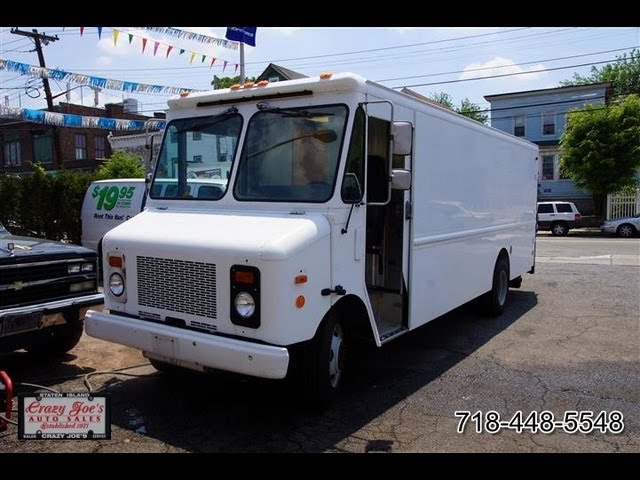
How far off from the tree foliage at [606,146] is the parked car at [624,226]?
2107 mm

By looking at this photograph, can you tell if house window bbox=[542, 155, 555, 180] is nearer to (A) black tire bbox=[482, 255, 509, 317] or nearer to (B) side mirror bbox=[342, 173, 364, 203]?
(A) black tire bbox=[482, 255, 509, 317]

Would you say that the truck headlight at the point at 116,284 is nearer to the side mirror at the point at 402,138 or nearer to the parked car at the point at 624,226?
the side mirror at the point at 402,138

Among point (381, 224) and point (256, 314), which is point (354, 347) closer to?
point (381, 224)

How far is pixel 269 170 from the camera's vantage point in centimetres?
482

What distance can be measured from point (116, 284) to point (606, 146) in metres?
24.8

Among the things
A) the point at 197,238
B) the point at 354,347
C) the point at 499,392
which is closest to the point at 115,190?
the point at 354,347

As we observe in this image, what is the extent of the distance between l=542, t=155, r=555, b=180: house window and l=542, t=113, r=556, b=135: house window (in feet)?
4.56

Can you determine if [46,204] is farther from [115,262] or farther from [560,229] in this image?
[560,229]

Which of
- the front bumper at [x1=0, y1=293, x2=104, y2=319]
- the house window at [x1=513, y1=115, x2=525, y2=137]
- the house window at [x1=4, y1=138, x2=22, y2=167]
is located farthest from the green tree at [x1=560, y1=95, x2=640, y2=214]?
the house window at [x1=4, y1=138, x2=22, y2=167]

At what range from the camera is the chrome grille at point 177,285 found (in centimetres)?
425

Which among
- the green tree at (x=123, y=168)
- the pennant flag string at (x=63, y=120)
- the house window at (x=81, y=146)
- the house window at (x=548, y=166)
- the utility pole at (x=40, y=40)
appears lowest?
the green tree at (x=123, y=168)

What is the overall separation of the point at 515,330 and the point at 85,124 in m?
15.8

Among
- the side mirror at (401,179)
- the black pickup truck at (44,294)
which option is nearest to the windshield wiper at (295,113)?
the side mirror at (401,179)

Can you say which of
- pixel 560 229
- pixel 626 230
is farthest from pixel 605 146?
pixel 560 229
